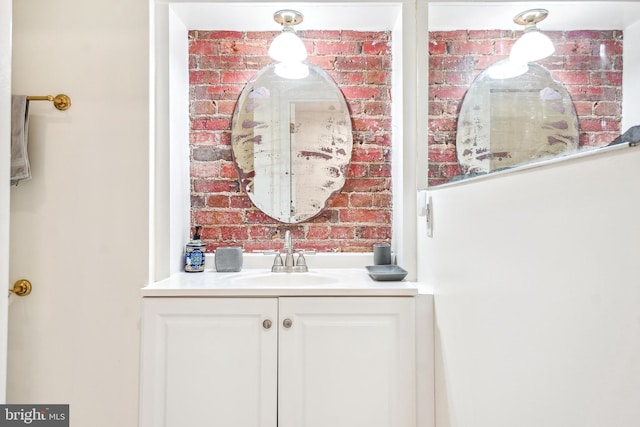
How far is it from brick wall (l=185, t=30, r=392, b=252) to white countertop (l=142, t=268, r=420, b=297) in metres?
0.23

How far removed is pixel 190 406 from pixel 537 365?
1.22 m

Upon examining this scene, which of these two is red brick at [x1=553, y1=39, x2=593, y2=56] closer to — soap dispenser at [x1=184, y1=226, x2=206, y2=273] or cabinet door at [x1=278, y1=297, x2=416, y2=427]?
cabinet door at [x1=278, y1=297, x2=416, y2=427]

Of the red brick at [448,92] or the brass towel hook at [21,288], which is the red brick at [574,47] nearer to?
the red brick at [448,92]

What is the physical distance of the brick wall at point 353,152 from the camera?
6.67 feet

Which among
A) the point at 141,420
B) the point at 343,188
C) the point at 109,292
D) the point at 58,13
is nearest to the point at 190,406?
the point at 141,420

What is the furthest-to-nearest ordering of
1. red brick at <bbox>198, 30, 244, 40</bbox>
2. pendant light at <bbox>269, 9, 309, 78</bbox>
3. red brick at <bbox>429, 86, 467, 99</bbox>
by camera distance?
red brick at <bbox>198, 30, 244, 40</bbox>
pendant light at <bbox>269, 9, 309, 78</bbox>
red brick at <bbox>429, 86, 467, 99</bbox>

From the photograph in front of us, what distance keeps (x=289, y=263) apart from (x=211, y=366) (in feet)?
1.96

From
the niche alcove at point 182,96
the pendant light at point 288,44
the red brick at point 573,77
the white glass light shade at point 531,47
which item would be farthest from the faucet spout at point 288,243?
the red brick at point 573,77

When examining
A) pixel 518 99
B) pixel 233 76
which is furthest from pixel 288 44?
pixel 518 99

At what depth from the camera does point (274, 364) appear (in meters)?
1.47

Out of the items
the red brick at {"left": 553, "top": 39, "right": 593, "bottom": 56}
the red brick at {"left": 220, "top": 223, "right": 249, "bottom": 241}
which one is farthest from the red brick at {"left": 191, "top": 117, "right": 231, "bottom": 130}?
the red brick at {"left": 553, "top": 39, "right": 593, "bottom": 56}

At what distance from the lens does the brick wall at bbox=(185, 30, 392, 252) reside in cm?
203

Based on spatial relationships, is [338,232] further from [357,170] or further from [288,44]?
[288,44]

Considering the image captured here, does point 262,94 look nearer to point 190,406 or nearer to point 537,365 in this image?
point 190,406
